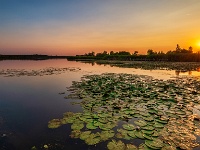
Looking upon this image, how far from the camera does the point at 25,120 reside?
5.27 m

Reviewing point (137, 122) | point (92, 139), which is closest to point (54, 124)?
point (92, 139)

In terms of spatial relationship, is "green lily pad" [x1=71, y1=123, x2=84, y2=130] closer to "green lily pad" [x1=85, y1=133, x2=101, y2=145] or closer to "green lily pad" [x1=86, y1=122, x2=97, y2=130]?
"green lily pad" [x1=86, y1=122, x2=97, y2=130]

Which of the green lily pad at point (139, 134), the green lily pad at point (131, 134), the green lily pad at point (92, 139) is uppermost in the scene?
the green lily pad at point (139, 134)

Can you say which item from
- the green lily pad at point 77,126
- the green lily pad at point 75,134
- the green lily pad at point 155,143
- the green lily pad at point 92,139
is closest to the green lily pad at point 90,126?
the green lily pad at point 77,126

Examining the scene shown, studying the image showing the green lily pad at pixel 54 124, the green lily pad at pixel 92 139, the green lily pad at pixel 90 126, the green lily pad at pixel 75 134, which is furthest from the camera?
the green lily pad at pixel 54 124

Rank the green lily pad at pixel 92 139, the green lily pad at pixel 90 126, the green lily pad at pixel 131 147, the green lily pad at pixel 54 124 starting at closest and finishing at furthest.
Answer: the green lily pad at pixel 131 147 → the green lily pad at pixel 92 139 → the green lily pad at pixel 90 126 → the green lily pad at pixel 54 124

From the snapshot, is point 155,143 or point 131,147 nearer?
point 131,147

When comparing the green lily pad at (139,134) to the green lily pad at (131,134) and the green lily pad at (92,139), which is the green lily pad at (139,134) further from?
the green lily pad at (92,139)

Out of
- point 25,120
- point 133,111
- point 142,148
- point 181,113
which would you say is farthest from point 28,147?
point 181,113

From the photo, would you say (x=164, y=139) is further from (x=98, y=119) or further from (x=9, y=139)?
(x=9, y=139)

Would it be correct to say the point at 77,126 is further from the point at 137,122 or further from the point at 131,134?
the point at 137,122

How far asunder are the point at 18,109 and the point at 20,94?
2.67m

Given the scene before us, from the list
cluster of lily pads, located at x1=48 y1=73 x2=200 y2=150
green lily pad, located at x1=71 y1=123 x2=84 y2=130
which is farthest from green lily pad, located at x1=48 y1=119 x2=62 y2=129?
green lily pad, located at x1=71 y1=123 x2=84 y2=130

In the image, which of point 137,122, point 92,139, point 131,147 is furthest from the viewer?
point 137,122
